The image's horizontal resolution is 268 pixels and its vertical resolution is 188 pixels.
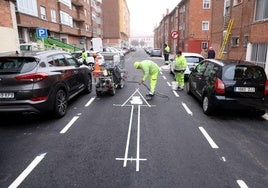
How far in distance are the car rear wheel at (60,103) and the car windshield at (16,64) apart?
107 centimetres

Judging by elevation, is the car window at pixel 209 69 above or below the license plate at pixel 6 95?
above

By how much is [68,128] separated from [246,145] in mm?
4148

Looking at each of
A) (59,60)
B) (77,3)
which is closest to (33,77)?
(59,60)

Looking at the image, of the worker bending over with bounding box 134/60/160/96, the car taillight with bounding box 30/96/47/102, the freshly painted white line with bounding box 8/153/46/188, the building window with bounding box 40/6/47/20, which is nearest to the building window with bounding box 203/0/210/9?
the building window with bounding box 40/6/47/20

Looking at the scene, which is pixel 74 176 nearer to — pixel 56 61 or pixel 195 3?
pixel 56 61

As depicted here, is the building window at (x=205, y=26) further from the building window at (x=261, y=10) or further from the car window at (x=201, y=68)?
the car window at (x=201, y=68)

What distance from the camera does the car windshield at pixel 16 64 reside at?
5.70 m

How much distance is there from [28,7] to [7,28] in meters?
10.5

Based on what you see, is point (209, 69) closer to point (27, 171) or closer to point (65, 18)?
point (27, 171)

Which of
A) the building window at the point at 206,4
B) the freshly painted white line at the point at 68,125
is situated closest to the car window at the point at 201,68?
the freshly painted white line at the point at 68,125

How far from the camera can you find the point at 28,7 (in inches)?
911

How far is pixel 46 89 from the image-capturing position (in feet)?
19.5

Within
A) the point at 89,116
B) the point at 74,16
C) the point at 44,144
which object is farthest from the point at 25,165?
the point at 74,16

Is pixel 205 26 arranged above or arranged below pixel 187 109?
above
